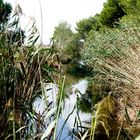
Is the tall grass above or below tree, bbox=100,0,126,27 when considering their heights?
below

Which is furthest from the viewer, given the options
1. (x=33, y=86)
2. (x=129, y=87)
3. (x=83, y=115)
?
(x=129, y=87)

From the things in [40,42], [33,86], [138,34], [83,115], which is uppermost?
[138,34]

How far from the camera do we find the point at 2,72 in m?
3.28

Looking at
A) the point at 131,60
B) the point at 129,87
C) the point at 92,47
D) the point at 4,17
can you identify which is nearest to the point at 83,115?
the point at 129,87

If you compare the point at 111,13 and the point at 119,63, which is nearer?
the point at 119,63

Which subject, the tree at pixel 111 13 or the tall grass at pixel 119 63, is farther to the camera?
the tree at pixel 111 13

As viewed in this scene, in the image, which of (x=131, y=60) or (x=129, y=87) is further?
(x=131, y=60)

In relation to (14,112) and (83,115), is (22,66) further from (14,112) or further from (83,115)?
(83,115)

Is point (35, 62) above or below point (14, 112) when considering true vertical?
above

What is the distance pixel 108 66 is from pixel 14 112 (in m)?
7.64

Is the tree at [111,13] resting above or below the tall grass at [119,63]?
above

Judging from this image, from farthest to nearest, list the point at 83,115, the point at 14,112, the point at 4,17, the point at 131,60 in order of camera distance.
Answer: the point at 131,60 < the point at 83,115 < the point at 4,17 < the point at 14,112

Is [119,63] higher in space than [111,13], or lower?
lower

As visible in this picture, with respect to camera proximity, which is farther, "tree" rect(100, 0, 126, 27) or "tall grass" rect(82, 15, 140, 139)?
"tree" rect(100, 0, 126, 27)
